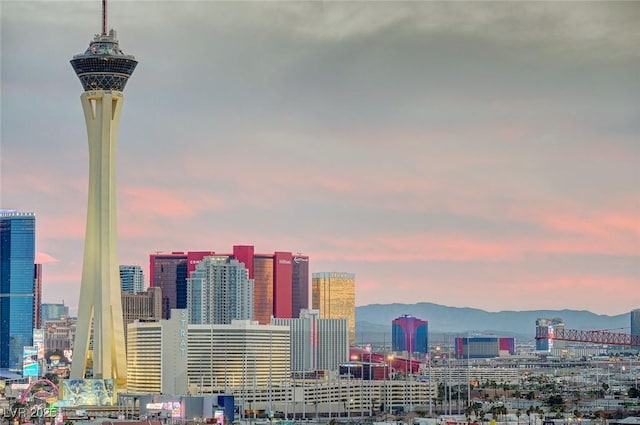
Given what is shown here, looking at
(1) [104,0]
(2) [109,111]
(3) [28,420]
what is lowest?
(3) [28,420]

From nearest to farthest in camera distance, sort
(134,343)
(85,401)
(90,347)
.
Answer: (85,401) → (90,347) → (134,343)

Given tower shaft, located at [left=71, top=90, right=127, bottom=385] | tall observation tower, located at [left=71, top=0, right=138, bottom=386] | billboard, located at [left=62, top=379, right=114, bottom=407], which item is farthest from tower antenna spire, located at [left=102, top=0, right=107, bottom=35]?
billboard, located at [left=62, top=379, right=114, bottom=407]

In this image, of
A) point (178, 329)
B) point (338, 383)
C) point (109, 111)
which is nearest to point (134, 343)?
point (178, 329)

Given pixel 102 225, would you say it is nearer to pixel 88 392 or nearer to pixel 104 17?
pixel 88 392

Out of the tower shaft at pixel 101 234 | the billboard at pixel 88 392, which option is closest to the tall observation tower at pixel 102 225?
the tower shaft at pixel 101 234

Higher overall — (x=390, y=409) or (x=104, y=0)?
(x=104, y=0)

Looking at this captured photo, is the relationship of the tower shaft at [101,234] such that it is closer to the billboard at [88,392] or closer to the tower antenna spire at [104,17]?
the billboard at [88,392]

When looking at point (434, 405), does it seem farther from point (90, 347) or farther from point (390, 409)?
point (90, 347)

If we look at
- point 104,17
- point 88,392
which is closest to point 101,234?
point 88,392
